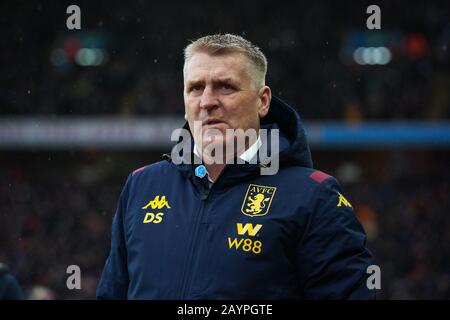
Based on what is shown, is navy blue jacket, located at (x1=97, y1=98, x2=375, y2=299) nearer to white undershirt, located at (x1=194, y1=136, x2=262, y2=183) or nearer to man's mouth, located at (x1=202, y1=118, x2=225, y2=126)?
white undershirt, located at (x1=194, y1=136, x2=262, y2=183)

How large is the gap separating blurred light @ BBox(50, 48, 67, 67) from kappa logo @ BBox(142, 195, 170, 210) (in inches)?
641

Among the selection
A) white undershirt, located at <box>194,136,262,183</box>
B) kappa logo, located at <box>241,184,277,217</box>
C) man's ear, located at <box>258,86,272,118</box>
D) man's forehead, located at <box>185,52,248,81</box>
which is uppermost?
man's forehead, located at <box>185,52,248,81</box>

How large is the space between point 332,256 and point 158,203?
0.62 metres

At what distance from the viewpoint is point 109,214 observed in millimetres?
14914

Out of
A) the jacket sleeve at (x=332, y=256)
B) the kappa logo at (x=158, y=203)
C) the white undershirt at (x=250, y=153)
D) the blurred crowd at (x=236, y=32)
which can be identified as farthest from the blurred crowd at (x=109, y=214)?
the jacket sleeve at (x=332, y=256)

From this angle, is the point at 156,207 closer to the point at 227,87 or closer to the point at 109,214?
the point at 227,87

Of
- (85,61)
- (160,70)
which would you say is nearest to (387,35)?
(160,70)

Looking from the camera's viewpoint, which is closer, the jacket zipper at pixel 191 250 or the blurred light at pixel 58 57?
the jacket zipper at pixel 191 250

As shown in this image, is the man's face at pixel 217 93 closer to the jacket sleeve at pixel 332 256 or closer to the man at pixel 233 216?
the man at pixel 233 216

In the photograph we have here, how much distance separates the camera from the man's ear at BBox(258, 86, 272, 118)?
109 inches

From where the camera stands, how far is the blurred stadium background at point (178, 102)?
590 inches

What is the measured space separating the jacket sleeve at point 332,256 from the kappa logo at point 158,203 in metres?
0.48

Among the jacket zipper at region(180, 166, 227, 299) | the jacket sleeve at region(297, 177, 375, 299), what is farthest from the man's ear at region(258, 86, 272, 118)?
the jacket sleeve at region(297, 177, 375, 299)

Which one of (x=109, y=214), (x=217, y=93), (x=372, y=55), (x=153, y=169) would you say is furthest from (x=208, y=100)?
(x=372, y=55)
